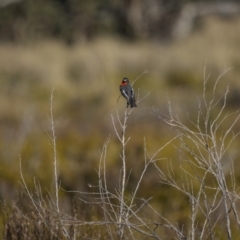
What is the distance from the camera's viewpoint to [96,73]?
19.2m

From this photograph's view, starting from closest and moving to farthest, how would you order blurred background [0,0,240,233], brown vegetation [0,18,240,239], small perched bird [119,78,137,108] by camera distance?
small perched bird [119,78,137,108] < brown vegetation [0,18,240,239] < blurred background [0,0,240,233]

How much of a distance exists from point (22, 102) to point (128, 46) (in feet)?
25.5

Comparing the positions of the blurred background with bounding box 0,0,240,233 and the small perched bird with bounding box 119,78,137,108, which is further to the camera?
the blurred background with bounding box 0,0,240,233

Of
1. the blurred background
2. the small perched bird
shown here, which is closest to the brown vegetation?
the blurred background

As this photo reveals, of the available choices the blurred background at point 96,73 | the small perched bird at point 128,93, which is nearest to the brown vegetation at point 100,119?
the blurred background at point 96,73

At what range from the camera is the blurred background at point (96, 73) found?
44.1 feet

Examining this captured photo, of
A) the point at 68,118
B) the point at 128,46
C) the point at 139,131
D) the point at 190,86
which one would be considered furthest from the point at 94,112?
the point at 128,46

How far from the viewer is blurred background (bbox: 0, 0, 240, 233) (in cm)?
1345

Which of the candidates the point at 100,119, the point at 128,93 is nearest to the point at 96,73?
the point at 100,119

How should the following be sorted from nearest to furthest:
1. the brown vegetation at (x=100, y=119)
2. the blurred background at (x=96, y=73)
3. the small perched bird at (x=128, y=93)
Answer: the small perched bird at (x=128, y=93) → the brown vegetation at (x=100, y=119) → the blurred background at (x=96, y=73)

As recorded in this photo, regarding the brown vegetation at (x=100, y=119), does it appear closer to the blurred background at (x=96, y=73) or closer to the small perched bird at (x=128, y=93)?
the blurred background at (x=96, y=73)

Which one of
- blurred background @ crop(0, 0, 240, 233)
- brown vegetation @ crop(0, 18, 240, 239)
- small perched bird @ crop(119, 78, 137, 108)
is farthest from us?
blurred background @ crop(0, 0, 240, 233)

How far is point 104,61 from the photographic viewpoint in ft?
66.0

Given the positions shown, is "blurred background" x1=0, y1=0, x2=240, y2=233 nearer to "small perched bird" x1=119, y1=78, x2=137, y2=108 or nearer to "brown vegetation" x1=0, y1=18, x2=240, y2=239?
"brown vegetation" x1=0, y1=18, x2=240, y2=239
